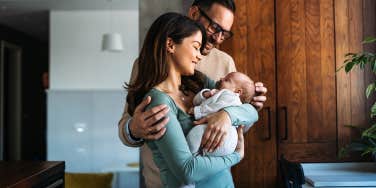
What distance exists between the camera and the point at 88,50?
5441 mm

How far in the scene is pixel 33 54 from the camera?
721 centimetres

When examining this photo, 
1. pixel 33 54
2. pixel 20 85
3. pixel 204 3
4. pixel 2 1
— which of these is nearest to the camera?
pixel 204 3

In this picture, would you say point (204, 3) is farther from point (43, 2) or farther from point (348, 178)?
point (43, 2)

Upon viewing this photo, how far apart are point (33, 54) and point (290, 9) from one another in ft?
19.6

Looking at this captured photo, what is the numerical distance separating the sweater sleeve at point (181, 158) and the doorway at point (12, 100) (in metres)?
6.00

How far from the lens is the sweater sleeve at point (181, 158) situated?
3.25ft

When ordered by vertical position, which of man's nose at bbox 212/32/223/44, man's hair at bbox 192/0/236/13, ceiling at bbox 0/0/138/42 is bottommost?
man's nose at bbox 212/32/223/44

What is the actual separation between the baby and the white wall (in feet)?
13.9

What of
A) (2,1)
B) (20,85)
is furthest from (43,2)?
(20,85)

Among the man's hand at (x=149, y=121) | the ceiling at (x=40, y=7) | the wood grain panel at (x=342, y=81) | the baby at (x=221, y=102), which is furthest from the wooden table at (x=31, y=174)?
the ceiling at (x=40, y=7)

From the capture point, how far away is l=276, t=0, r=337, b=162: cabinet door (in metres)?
2.21

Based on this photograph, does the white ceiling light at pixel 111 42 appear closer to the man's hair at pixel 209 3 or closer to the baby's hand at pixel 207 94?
the man's hair at pixel 209 3

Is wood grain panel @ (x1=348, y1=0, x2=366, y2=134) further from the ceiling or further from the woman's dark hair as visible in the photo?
the ceiling

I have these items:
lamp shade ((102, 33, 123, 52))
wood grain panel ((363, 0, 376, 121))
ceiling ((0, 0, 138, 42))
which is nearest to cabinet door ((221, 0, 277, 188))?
wood grain panel ((363, 0, 376, 121))
